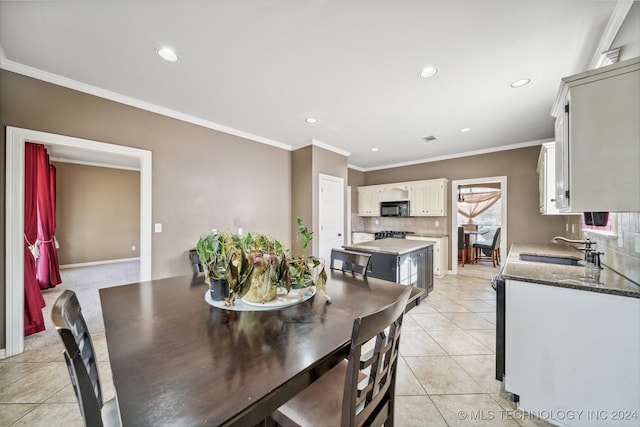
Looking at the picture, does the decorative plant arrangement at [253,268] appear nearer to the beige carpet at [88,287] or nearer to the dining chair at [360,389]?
the dining chair at [360,389]

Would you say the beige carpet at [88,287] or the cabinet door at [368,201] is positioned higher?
the cabinet door at [368,201]

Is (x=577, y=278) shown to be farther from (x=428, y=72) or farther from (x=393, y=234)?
(x=393, y=234)

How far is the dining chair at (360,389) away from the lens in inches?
30.5

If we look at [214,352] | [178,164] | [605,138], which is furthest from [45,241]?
[605,138]

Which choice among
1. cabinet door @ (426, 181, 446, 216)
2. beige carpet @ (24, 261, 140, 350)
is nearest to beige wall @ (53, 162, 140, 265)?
beige carpet @ (24, 261, 140, 350)

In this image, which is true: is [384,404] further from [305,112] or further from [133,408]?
[305,112]

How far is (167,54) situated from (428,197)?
5.10m

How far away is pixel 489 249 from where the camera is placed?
623 centimetres

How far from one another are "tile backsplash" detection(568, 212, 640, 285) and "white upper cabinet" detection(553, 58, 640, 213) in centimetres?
50

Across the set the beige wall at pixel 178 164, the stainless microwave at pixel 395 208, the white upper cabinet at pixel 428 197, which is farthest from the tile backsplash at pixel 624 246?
the beige wall at pixel 178 164

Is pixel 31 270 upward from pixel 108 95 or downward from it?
downward

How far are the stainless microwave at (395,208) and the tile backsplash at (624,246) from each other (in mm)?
3516

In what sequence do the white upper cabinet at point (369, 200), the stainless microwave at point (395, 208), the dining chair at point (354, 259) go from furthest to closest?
the white upper cabinet at point (369, 200)
the stainless microwave at point (395, 208)
the dining chair at point (354, 259)

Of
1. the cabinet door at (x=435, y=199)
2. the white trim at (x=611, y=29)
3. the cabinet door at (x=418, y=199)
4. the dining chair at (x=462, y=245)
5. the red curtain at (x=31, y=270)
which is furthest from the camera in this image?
the dining chair at (x=462, y=245)
